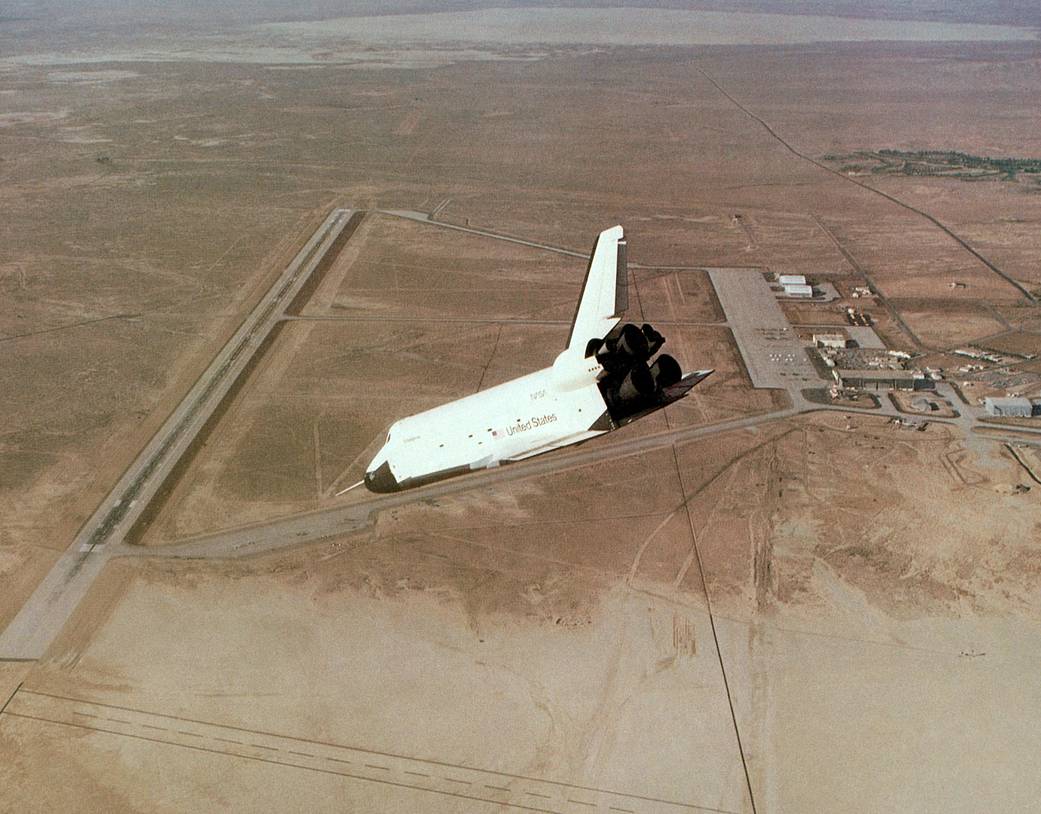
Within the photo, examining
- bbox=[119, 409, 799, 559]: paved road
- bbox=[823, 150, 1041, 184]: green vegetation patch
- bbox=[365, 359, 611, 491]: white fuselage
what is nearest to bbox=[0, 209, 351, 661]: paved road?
bbox=[119, 409, 799, 559]: paved road

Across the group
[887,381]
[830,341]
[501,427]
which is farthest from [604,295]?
[830,341]

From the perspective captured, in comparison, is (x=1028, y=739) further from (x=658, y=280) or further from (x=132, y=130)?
(x=132, y=130)

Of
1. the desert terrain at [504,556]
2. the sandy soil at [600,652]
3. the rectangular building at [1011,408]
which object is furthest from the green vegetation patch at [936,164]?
the sandy soil at [600,652]

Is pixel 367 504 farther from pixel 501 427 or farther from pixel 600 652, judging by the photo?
pixel 600 652

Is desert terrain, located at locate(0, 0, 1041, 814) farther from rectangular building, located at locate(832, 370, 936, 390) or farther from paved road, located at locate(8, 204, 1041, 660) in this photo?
rectangular building, located at locate(832, 370, 936, 390)

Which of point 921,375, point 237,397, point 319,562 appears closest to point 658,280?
point 921,375

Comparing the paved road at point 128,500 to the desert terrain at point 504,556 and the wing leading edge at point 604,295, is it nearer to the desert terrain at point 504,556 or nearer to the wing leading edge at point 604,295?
the desert terrain at point 504,556
